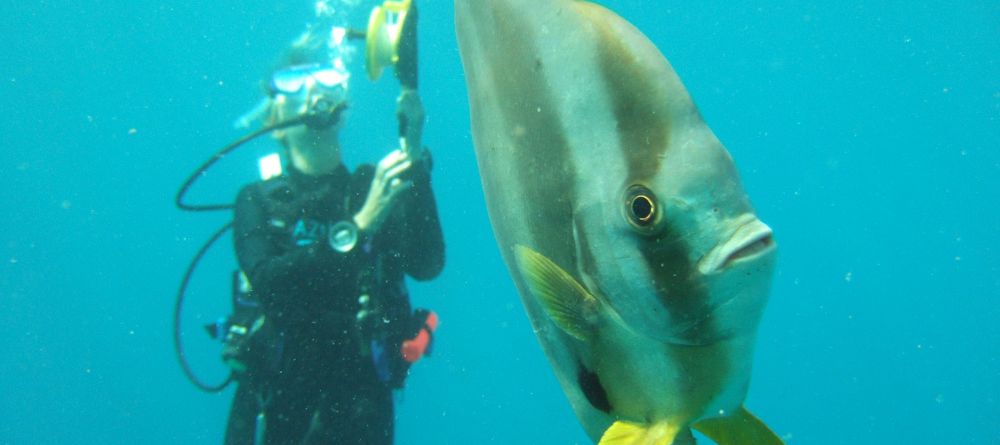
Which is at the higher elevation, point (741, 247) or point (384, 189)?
point (384, 189)

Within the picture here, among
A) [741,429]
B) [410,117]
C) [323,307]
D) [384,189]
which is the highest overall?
[384,189]

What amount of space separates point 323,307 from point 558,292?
3445 mm

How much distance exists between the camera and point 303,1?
39.0 meters

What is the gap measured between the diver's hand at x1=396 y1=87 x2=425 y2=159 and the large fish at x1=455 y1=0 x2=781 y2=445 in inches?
64.7

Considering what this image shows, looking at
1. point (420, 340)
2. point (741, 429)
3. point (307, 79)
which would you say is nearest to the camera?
point (741, 429)

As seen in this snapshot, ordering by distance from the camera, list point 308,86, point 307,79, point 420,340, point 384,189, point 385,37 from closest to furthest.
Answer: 1. point 385,37
2. point 384,189
3. point 420,340
4. point 308,86
5. point 307,79

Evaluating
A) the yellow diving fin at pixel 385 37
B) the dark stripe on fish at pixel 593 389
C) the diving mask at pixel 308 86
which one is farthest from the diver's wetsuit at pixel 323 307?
the dark stripe on fish at pixel 593 389

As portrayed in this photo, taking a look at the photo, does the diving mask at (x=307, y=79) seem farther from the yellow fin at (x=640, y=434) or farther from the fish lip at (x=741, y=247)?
the fish lip at (x=741, y=247)

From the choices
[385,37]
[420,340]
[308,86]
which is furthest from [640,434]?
[308,86]

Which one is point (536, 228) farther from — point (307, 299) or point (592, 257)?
point (307, 299)

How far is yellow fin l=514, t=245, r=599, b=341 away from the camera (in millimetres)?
969

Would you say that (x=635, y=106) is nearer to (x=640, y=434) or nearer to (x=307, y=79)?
(x=640, y=434)

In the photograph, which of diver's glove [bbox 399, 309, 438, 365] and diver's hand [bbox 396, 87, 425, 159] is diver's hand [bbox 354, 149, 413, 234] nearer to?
diver's hand [bbox 396, 87, 425, 159]

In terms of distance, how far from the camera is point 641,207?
890 millimetres
